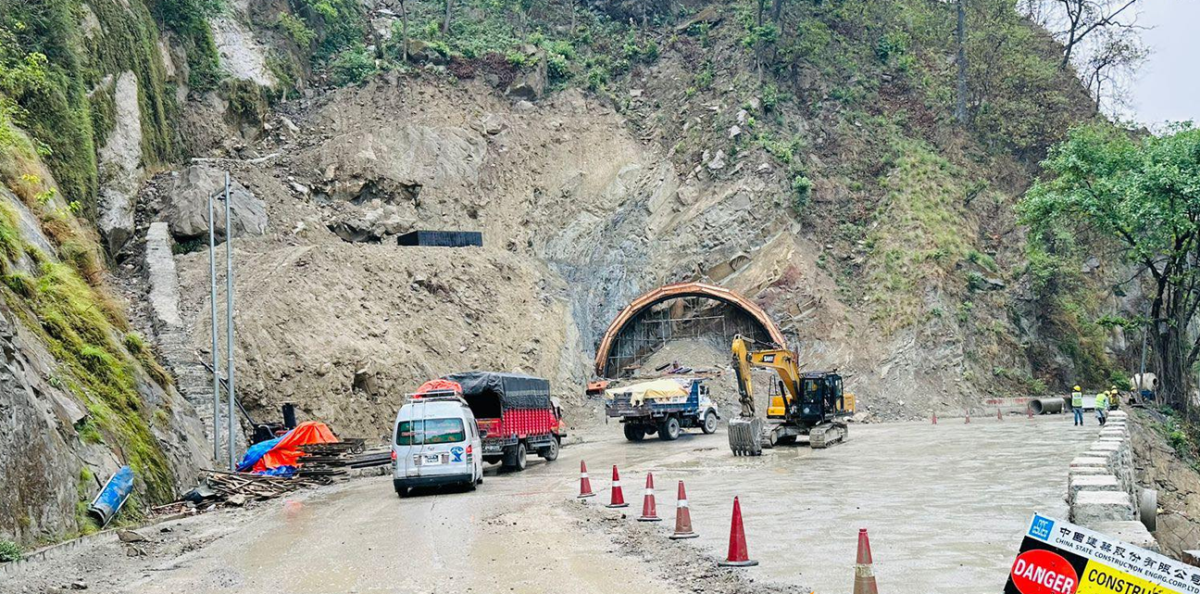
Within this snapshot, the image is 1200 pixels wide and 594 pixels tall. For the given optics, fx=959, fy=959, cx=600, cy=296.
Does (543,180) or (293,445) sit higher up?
(543,180)

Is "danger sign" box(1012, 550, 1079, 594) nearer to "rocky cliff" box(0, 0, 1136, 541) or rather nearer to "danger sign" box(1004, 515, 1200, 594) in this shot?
"danger sign" box(1004, 515, 1200, 594)

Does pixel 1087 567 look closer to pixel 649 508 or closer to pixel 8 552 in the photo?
pixel 649 508

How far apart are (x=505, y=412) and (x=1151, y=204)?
21767mm

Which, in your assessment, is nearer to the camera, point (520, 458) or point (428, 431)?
point (428, 431)

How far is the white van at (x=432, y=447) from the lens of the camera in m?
20.3

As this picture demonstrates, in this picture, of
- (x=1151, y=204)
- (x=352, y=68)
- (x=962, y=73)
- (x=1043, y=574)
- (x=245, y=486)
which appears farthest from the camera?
(x=962, y=73)

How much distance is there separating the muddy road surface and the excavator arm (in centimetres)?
581

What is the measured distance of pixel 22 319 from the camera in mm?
17516

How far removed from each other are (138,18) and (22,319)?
28382 millimetres

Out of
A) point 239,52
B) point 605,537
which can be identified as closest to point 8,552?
point 605,537

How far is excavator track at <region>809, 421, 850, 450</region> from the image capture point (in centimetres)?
2867

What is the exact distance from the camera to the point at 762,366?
2962cm

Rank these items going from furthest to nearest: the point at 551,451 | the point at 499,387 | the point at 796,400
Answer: the point at 796,400 < the point at 551,451 < the point at 499,387

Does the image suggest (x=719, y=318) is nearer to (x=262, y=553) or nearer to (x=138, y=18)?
(x=138, y=18)
